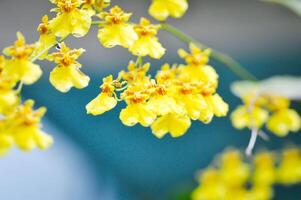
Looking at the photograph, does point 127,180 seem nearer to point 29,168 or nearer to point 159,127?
point 29,168

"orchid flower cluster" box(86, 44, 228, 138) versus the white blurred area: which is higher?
the white blurred area

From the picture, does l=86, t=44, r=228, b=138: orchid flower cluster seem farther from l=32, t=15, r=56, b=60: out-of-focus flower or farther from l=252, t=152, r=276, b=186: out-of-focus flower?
A: l=252, t=152, r=276, b=186: out-of-focus flower

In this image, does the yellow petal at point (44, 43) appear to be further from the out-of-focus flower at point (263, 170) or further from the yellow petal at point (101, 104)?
the out-of-focus flower at point (263, 170)

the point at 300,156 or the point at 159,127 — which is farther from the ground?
the point at 300,156

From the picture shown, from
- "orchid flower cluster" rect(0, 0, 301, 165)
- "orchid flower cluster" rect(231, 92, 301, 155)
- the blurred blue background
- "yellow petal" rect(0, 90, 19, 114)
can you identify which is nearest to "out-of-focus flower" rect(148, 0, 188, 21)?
"orchid flower cluster" rect(0, 0, 301, 165)

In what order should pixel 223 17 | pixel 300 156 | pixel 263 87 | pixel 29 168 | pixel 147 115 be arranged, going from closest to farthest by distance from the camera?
pixel 147 115
pixel 263 87
pixel 300 156
pixel 29 168
pixel 223 17

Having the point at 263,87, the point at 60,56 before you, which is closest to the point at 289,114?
the point at 263,87
